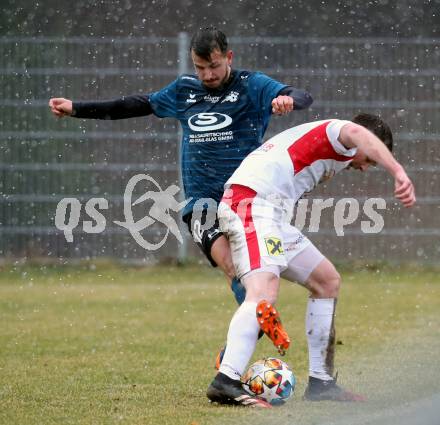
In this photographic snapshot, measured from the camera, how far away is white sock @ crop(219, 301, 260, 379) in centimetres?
543

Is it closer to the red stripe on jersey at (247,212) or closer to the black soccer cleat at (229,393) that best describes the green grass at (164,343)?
the black soccer cleat at (229,393)

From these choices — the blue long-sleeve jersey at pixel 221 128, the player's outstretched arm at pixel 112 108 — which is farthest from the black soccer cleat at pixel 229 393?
the player's outstretched arm at pixel 112 108

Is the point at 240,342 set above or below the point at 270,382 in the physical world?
above

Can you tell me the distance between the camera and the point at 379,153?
539 centimetres

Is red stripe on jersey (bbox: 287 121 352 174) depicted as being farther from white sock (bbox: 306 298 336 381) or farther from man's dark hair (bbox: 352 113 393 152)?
white sock (bbox: 306 298 336 381)

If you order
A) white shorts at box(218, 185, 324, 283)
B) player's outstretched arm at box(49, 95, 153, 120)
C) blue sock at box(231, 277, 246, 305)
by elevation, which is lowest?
blue sock at box(231, 277, 246, 305)

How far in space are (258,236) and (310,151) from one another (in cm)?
52

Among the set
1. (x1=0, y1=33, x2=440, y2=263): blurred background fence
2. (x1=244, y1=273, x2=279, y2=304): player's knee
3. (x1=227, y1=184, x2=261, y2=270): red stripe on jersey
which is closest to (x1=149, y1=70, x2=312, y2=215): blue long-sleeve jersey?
(x1=227, y1=184, x2=261, y2=270): red stripe on jersey

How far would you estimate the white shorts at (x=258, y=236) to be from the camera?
18.0 feet

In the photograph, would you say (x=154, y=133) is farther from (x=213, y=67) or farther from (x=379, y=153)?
(x=379, y=153)

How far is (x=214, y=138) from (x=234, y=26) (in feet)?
32.7

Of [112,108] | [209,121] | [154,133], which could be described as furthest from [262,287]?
[154,133]

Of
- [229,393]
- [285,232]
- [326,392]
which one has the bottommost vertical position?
[326,392]

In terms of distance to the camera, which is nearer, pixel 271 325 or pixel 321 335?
pixel 271 325
